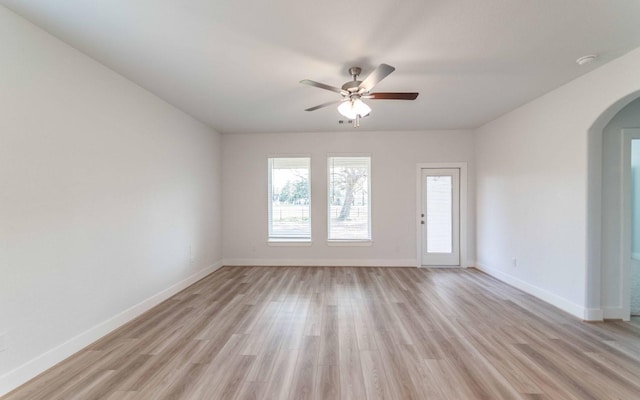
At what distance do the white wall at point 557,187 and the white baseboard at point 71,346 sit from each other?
5.24 metres

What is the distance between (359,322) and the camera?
9.50 ft

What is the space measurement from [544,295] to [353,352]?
2.97m

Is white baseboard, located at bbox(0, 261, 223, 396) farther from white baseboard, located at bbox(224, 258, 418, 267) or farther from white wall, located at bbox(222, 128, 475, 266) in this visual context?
white wall, located at bbox(222, 128, 475, 266)

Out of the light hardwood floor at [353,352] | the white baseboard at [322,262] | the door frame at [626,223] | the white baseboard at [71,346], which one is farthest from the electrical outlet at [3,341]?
the door frame at [626,223]

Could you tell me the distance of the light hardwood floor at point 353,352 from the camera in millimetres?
1880

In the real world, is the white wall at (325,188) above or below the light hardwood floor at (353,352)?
above

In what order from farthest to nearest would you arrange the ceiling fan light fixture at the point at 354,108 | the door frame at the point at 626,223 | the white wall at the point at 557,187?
the door frame at the point at 626,223 → the white wall at the point at 557,187 → the ceiling fan light fixture at the point at 354,108

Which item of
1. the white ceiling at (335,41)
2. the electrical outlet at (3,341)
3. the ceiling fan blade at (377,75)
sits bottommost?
the electrical outlet at (3,341)

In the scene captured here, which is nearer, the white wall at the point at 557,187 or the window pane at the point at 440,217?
the white wall at the point at 557,187

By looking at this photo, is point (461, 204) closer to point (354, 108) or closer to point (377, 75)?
point (354, 108)

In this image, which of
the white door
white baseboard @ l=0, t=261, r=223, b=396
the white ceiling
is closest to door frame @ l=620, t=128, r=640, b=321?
the white ceiling

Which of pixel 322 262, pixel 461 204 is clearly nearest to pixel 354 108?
pixel 322 262

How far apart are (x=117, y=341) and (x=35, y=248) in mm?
1159

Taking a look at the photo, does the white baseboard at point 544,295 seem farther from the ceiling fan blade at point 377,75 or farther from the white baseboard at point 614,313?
the ceiling fan blade at point 377,75
